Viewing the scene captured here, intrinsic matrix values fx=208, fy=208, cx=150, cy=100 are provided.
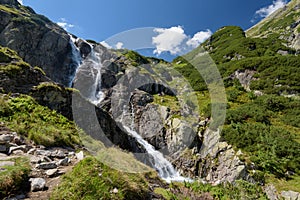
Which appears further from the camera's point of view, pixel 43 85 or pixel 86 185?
pixel 43 85

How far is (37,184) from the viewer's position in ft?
13.9

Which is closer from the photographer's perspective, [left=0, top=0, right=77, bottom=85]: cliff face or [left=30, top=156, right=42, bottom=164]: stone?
[left=30, top=156, right=42, bottom=164]: stone

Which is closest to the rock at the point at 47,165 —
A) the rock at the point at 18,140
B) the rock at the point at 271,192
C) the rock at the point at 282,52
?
the rock at the point at 18,140

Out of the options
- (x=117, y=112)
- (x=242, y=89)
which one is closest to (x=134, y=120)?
(x=117, y=112)

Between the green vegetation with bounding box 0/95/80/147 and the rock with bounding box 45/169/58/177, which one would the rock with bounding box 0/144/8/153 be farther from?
the rock with bounding box 45/169/58/177

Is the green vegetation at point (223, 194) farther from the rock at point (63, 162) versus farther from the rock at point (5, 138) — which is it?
the rock at point (5, 138)

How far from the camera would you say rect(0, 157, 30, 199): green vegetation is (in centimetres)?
374

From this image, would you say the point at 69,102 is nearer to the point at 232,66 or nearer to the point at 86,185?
the point at 86,185

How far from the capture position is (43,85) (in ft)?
42.2

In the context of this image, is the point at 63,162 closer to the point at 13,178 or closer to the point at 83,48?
the point at 13,178

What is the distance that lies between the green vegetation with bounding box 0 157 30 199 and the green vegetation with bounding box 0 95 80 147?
2841 mm

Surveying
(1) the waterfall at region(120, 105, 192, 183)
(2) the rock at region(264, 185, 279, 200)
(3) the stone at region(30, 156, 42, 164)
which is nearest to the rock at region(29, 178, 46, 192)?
(3) the stone at region(30, 156, 42, 164)

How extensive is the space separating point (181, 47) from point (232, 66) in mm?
31652

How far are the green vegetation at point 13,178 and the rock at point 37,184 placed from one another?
136 mm
